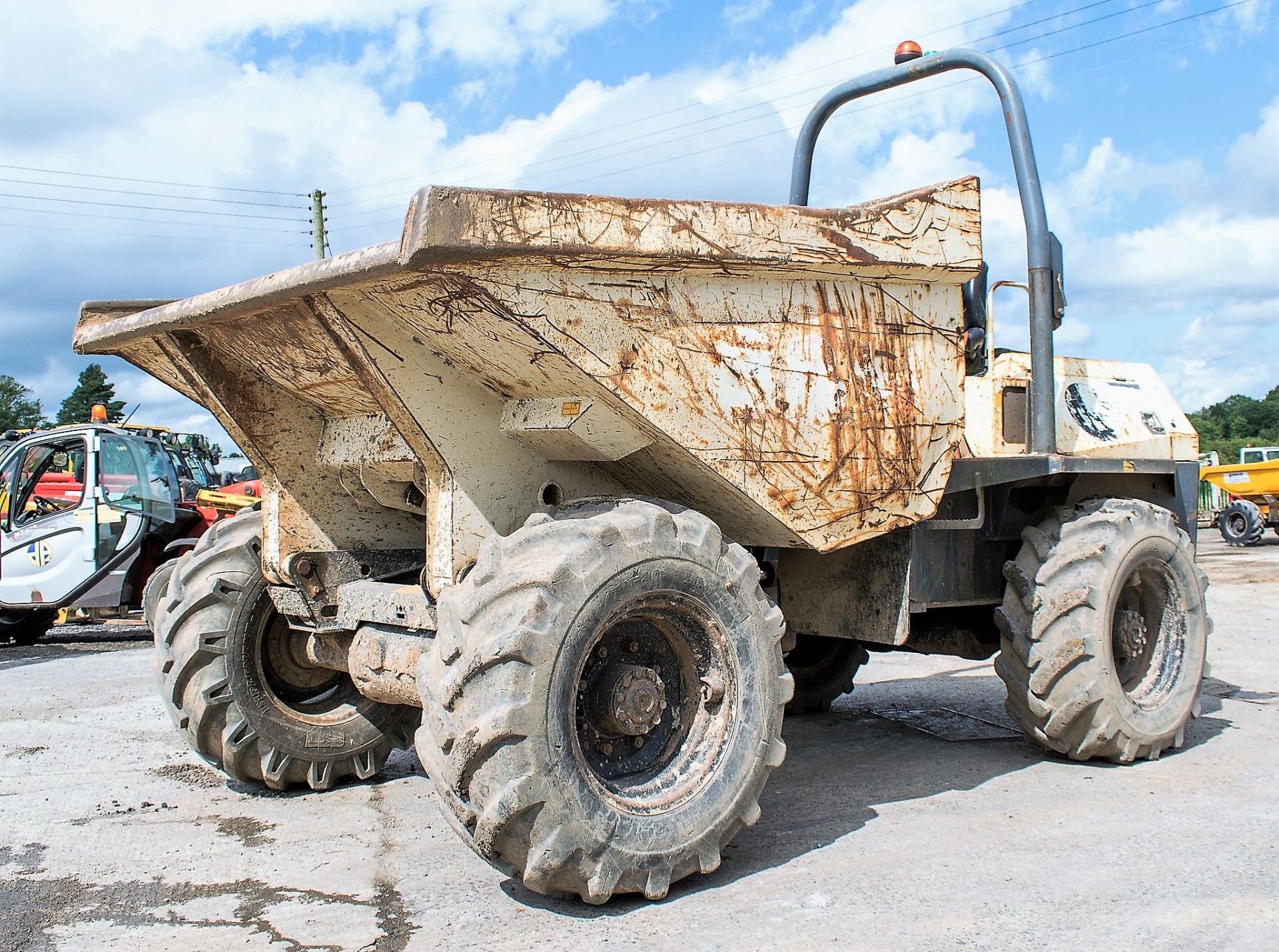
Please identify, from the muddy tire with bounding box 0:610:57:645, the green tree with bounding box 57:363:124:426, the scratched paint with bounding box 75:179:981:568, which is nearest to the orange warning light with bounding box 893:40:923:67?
the scratched paint with bounding box 75:179:981:568

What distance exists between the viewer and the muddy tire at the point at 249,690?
4527 millimetres

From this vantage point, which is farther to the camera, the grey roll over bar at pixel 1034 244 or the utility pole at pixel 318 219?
the utility pole at pixel 318 219

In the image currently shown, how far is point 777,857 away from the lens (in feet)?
12.1

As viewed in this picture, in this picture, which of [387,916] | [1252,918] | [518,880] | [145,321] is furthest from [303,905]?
[1252,918]

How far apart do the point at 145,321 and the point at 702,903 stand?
2.74 metres

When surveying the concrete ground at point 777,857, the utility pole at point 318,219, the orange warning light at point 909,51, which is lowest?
the concrete ground at point 777,857

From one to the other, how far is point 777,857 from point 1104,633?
1.89 m

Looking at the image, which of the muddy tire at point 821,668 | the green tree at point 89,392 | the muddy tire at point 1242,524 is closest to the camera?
the muddy tire at point 821,668

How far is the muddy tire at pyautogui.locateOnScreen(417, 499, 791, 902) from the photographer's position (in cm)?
306

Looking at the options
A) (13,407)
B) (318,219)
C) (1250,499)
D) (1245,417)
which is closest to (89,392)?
(13,407)

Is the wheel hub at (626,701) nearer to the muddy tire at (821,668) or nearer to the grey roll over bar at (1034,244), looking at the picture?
the grey roll over bar at (1034,244)

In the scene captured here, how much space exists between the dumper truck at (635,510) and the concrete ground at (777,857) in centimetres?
20

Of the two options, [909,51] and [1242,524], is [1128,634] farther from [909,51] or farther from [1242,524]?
[1242,524]

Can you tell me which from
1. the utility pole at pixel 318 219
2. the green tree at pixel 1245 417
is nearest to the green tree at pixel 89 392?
the utility pole at pixel 318 219
